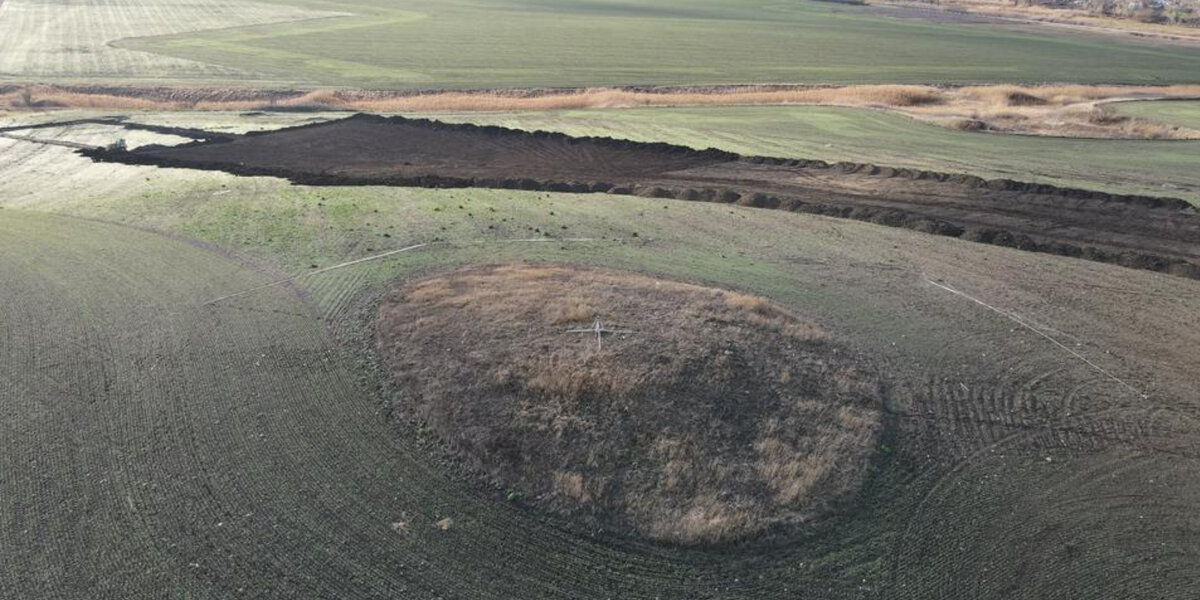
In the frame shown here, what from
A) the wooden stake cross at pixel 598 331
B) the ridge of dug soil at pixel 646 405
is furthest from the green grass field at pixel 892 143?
the wooden stake cross at pixel 598 331

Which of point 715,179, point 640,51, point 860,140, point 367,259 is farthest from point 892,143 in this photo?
point 640,51

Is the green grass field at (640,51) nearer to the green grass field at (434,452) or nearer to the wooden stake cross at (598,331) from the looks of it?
the green grass field at (434,452)

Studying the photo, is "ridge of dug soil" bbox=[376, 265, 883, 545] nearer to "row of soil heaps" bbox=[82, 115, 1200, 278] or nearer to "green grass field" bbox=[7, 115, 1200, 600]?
"green grass field" bbox=[7, 115, 1200, 600]

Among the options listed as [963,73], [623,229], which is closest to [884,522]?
[623,229]

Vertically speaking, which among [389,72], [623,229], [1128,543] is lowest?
[1128,543]

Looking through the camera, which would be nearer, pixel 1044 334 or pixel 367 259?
pixel 1044 334

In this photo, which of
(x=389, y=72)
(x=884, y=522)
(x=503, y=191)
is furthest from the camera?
(x=389, y=72)

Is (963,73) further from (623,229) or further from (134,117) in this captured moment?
(134,117)

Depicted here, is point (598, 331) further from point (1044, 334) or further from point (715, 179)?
point (715, 179)

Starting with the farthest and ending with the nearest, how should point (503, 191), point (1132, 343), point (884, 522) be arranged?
point (503, 191) < point (1132, 343) < point (884, 522)
